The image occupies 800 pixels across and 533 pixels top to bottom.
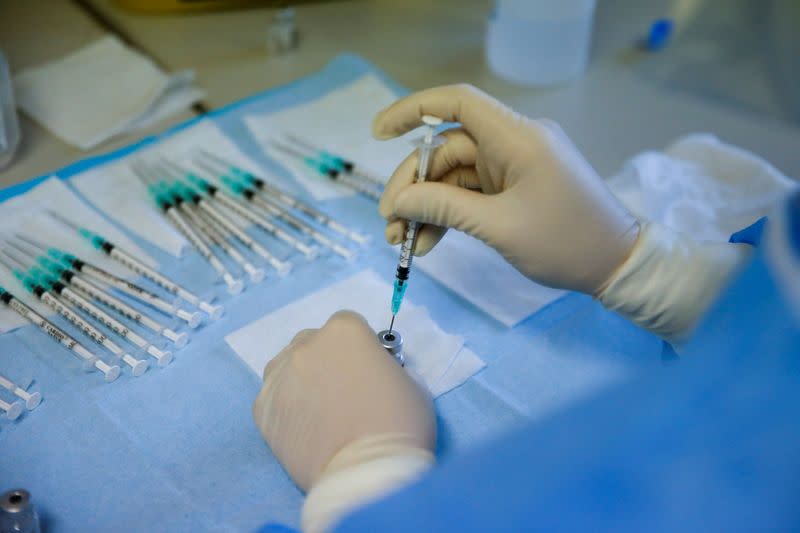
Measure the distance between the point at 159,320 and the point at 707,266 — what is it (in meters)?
0.80

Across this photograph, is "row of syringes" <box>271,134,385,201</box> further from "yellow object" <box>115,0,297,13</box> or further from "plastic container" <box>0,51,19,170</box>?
"yellow object" <box>115,0,297,13</box>

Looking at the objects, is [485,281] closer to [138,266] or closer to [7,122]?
[138,266]

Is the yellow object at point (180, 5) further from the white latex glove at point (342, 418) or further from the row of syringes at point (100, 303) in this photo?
the white latex glove at point (342, 418)

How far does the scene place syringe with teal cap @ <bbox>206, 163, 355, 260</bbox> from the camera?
127cm

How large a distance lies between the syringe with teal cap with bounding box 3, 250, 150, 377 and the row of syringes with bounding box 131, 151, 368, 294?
190 mm

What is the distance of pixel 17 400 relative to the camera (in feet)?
3.20

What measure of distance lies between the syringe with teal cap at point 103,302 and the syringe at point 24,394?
15cm

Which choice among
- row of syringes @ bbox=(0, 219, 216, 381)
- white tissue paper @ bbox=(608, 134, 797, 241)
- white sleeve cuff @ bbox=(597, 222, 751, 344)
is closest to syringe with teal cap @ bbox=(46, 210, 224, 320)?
row of syringes @ bbox=(0, 219, 216, 381)

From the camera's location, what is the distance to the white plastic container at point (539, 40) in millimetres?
1696

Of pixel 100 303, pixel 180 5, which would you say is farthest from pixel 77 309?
pixel 180 5

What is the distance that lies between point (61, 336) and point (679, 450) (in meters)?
0.87

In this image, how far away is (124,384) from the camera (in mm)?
1020

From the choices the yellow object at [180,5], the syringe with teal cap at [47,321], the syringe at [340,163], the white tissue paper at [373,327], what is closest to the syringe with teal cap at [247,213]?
the white tissue paper at [373,327]

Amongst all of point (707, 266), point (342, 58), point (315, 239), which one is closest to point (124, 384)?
point (315, 239)
